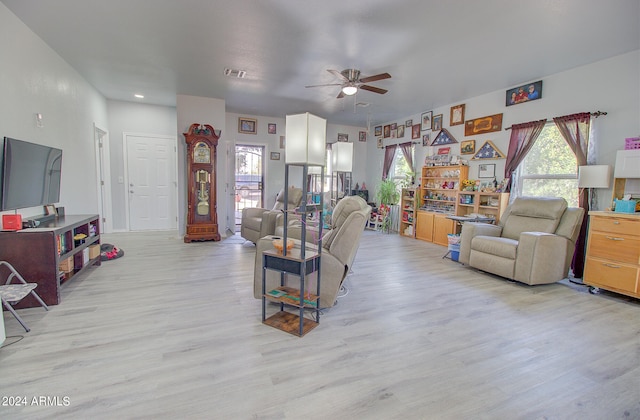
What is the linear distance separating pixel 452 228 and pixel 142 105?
6474 mm

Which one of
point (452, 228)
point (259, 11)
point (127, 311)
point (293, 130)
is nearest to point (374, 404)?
point (293, 130)

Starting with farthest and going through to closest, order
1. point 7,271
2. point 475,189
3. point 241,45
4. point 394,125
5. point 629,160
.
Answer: point 394,125 < point 475,189 < point 241,45 < point 629,160 < point 7,271

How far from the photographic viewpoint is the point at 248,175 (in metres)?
7.05

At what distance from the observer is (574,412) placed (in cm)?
153

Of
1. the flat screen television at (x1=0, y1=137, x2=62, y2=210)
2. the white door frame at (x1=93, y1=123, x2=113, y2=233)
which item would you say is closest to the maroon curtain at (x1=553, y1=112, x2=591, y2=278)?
the flat screen television at (x1=0, y1=137, x2=62, y2=210)

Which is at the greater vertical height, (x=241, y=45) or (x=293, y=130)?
(x=241, y=45)

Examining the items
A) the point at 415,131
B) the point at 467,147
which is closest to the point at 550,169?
the point at 467,147

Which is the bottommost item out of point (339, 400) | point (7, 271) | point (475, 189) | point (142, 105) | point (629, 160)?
point (339, 400)

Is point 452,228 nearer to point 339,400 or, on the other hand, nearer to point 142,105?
point 339,400

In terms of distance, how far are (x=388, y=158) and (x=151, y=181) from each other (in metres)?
5.38

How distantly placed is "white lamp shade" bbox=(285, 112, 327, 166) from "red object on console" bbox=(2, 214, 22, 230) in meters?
2.43

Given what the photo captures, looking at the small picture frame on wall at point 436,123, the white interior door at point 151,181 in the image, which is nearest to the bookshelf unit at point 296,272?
the small picture frame on wall at point 436,123

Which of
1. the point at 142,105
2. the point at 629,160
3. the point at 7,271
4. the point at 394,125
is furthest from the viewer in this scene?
the point at 394,125

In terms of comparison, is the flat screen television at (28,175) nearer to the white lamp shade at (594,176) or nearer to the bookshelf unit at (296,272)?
the bookshelf unit at (296,272)
